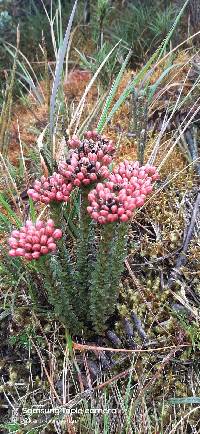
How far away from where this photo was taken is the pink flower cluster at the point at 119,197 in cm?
134

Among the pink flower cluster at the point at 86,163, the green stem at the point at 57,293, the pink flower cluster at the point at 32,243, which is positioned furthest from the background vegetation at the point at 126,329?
the pink flower cluster at the point at 86,163

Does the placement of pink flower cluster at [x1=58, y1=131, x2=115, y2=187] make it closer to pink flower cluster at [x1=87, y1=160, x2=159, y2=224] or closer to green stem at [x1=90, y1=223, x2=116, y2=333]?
pink flower cluster at [x1=87, y1=160, x2=159, y2=224]

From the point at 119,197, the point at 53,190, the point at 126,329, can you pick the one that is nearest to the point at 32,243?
the point at 53,190

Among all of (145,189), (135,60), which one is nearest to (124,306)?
(145,189)

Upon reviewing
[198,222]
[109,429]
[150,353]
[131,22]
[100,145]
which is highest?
[131,22]

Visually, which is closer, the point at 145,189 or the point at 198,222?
the point at 145,189

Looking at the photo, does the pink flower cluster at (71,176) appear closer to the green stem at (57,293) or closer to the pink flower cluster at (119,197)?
the pink flower cluster at (119,197)

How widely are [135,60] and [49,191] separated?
184 centimetres

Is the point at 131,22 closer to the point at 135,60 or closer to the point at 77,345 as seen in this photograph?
the point at 135,60

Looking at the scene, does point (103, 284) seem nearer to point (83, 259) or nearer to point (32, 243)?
point (83, 259)

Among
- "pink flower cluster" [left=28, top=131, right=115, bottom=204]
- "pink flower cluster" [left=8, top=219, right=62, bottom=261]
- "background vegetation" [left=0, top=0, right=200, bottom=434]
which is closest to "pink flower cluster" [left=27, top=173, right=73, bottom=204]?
"pink flower cluster" [left=28, top=131, right=115, bottom=204]

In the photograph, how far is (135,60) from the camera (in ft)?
9.84

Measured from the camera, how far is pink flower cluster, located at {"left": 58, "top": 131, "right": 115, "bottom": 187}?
1446 millimetres

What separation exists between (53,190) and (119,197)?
8.2 inches
